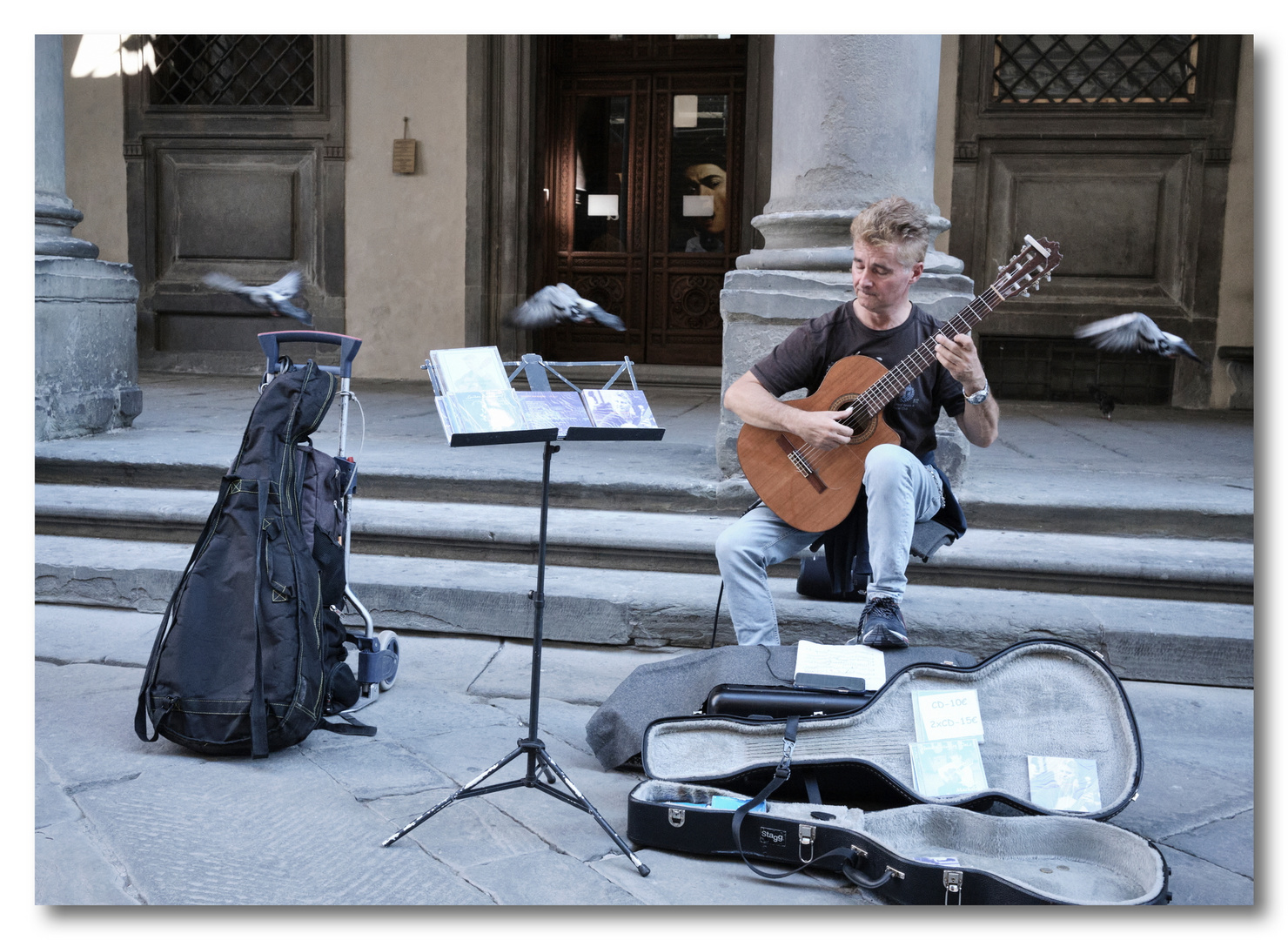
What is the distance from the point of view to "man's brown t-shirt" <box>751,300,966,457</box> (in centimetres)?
330

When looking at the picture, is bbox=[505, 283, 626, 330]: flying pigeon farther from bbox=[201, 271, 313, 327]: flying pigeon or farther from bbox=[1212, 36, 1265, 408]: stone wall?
bbox=[1212, 36, 1265, 408]: stone wall

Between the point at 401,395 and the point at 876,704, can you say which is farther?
the point at 401,395

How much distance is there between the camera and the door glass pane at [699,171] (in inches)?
351

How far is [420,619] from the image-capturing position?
13.6 feet

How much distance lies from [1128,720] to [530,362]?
1.57 meters

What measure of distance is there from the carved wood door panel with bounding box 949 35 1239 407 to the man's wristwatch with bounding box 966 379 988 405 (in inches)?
203

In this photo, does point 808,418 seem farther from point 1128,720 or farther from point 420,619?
point 420,619

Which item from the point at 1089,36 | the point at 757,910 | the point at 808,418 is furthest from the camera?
the point at 1089,36

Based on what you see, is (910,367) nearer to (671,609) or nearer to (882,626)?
(882,626)

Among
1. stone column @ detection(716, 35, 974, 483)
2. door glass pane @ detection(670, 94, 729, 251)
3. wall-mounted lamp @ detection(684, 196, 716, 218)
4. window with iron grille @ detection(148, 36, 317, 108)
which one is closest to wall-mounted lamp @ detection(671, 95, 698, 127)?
door glass pane @ detection(670, 94, 729, 251)

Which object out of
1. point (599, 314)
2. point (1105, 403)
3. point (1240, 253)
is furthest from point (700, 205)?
point (599, 314)

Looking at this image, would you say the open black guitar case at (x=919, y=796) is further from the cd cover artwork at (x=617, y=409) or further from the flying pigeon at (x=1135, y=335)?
the flying pigeon at (x=1135, y=335)

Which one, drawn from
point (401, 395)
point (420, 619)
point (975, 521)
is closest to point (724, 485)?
point (975, 521)

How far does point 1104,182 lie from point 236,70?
20.9ft
